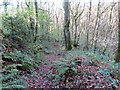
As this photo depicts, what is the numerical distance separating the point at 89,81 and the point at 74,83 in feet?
2.21

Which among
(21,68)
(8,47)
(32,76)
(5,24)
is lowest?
(32,76)

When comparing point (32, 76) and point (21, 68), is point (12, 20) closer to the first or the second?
point (21, 68)

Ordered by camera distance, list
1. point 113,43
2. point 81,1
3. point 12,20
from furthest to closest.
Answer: point 81,1 < point 113,43 < point 12,20

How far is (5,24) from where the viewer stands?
6.94 m

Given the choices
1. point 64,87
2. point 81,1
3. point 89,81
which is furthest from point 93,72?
point 81,1

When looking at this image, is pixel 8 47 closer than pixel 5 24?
Yes

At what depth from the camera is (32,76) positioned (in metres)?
5.33

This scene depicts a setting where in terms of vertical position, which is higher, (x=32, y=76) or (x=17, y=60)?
(x=17, y=60)

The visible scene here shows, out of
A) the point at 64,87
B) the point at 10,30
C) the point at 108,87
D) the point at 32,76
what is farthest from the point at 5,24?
the point at 108,87

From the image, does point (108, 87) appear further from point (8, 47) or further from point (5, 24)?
point (5, 24)

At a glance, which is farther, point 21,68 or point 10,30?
point 10,30

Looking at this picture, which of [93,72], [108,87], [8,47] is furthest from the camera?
[8,47]

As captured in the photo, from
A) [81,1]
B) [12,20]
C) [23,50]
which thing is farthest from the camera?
[81,1]

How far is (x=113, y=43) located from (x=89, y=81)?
1091 cm
